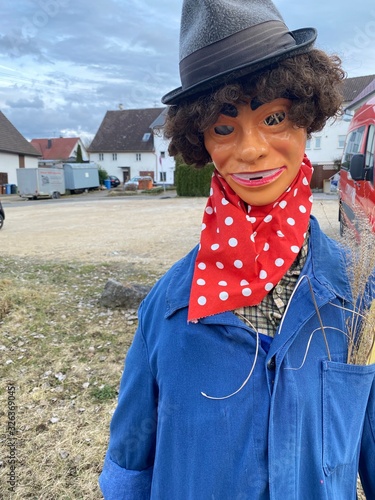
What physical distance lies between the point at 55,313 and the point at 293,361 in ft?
12.7

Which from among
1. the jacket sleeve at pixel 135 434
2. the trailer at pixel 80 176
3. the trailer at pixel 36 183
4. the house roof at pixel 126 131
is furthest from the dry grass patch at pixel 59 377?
the house roof at pixel 126 131

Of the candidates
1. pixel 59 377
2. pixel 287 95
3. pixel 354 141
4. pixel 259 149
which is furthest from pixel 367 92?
pixel 259 149

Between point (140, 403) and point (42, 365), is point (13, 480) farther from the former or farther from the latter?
point (140, 403)

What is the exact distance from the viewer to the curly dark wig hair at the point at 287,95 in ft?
3.20

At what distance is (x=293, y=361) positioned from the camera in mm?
917

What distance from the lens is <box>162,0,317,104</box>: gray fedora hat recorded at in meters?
0.96

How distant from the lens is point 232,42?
965 mm

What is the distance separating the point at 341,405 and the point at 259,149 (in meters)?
0.61

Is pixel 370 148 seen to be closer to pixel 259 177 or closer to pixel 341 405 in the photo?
pixel 259 177

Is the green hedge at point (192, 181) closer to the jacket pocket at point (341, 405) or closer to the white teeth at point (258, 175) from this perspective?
the white teeth at point (258, 175)

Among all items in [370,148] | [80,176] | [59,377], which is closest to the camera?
[59,377]

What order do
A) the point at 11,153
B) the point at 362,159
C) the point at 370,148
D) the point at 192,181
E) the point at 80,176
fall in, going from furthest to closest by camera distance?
the point at 11,153 < the point at 80,176 < the point at 192,181 < the point at 370,148 < the point at 362,159

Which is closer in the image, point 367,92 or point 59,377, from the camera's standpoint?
point 59,377

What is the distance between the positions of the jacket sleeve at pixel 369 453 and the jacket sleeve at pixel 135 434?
1.67ft
